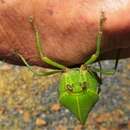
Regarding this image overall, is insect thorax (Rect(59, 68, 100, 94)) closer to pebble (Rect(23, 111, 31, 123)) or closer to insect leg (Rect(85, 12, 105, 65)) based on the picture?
insect leg (Rect(85, 12, 105, 65))

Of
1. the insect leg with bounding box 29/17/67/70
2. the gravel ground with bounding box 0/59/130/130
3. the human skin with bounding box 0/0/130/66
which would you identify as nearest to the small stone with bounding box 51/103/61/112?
the gravel ground with bounding box 0/59/130/130

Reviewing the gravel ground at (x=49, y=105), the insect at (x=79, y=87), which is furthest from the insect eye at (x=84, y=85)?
the gravel ground at (x=49, y=105)

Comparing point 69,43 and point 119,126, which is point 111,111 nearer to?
point 119,126

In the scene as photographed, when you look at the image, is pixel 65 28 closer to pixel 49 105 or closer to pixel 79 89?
pixel 79 89

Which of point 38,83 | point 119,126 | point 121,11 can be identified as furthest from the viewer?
point 38,83

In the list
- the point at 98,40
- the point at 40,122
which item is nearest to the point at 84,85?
the point at 98,40

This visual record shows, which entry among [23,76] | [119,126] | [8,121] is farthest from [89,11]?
[23,76]

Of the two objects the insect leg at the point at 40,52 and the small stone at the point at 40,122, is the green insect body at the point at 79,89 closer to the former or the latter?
the insect leg at the point at 40,52

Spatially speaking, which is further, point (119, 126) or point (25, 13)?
point (119, 126)
